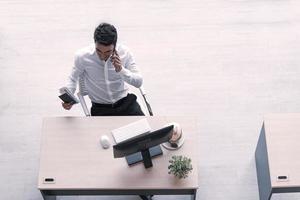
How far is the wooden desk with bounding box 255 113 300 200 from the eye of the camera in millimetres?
3936

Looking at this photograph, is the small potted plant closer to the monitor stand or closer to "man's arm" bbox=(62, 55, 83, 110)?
the monitor stand

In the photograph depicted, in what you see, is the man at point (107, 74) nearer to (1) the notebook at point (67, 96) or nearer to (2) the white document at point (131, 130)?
(1) the notebook at point (67, 96)

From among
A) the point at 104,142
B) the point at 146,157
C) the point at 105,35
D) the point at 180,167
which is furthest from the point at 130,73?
the point at 180,167

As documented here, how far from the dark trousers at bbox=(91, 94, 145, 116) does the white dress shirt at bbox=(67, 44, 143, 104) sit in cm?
5

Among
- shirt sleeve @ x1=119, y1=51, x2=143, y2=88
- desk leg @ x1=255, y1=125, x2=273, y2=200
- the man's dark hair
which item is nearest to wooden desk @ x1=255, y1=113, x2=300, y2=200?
desk leg @ x1=255, y1=125, x2=273, y2=200

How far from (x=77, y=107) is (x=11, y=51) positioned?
0.89 m

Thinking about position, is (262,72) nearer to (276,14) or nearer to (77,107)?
(276,14)

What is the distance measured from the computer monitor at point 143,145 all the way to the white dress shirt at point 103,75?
0.59 meters

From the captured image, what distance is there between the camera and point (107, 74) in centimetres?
430

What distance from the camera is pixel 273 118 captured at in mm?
4211

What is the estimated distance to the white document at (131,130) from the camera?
160 inches

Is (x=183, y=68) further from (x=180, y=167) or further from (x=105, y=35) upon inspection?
(x=180, y=167)

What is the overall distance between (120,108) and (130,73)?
42cm

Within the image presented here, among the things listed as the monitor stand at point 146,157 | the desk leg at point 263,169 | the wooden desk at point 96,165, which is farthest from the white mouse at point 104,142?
the desk leg at point 263,169
